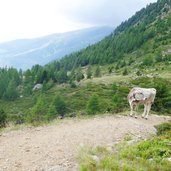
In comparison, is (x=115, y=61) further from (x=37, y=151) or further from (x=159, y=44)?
(x=37, y=151)

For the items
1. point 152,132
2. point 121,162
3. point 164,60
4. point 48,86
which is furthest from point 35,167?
point 164,60

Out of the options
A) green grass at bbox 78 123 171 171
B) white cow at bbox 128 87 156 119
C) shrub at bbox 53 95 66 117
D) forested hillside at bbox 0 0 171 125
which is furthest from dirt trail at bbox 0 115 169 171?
shrub at bbox 53 95 66 117

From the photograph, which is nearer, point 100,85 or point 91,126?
point 91,126

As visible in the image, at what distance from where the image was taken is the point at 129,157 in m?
11.0

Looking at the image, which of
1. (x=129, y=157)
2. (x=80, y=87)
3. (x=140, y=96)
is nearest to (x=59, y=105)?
(x=80, y=87)

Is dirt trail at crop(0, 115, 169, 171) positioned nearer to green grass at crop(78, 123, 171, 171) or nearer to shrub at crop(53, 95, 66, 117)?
green grass at crop(78, 123, 171, 171)

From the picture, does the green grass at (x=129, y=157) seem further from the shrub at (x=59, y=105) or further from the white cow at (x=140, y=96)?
the shrub at (x=59, y=105)

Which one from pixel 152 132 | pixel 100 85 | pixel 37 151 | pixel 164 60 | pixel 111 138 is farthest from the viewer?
pixel 164 60

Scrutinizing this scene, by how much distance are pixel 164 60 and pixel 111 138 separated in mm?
147890

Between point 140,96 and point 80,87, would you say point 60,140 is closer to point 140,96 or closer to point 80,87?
point 140,96

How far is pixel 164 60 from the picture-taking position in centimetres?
15700

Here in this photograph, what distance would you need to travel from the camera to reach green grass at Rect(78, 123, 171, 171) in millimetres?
9977

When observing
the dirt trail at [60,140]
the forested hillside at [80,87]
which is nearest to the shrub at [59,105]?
the forested hillside at [80,87]

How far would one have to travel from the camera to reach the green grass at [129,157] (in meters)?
9.98
